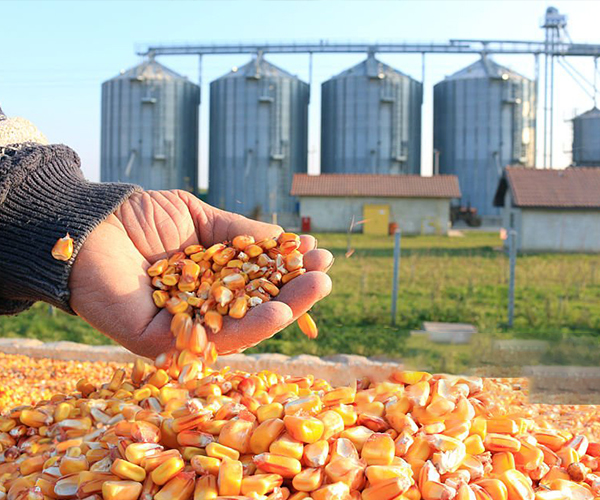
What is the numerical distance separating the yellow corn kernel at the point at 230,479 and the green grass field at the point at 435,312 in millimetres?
786

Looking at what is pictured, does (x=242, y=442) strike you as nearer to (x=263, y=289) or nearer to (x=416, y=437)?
(x=416, y=437)

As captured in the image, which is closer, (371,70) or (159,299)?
(159,299)

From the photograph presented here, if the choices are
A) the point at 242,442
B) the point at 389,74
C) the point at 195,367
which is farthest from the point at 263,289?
the point at 389,74

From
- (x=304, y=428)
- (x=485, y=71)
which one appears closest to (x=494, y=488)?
(x=304, y=428)

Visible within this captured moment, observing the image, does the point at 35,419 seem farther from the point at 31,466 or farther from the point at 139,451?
the point at 139,451

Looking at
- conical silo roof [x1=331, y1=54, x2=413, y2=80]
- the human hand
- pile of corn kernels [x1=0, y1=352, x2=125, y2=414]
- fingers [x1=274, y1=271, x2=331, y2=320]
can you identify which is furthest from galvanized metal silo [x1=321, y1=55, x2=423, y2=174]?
fingers [x1=274, y1=271, x2=331, y2=320]

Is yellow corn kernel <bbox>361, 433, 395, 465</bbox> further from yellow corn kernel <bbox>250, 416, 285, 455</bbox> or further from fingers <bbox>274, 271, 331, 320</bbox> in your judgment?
fingers <bbox>274, 271, 331, 320</bbox>

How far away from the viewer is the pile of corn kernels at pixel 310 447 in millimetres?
1359

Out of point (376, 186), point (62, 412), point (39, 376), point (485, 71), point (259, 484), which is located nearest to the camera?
point (259, 484)

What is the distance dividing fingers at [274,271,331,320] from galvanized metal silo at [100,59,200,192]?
67.1ft

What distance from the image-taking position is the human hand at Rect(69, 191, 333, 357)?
6.16ft

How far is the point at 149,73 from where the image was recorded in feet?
73.9

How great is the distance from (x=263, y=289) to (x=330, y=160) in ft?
68.9

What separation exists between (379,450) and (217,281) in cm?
82
